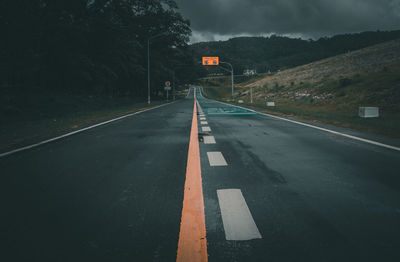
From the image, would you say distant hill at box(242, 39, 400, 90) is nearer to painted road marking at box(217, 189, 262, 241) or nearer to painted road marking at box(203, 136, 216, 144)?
painted road marking at box(203, 136, 216, 144)

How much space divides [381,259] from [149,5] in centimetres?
5914

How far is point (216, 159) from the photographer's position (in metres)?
4.91

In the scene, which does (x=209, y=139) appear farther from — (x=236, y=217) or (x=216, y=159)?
(x=236, y=217)

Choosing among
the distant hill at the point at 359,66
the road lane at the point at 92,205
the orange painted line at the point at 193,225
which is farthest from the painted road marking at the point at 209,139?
the distant hill at the point at 359,66

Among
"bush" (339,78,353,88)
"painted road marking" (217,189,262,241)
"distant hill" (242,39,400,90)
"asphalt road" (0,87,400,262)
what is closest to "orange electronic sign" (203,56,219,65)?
"distant hill" (242,39,400,90)

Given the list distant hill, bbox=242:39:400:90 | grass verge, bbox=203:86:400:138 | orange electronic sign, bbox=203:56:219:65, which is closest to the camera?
grass verge, bbox=203:86:400:138

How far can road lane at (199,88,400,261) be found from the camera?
2020 mm

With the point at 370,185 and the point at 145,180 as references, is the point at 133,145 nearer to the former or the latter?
the point at 145,180

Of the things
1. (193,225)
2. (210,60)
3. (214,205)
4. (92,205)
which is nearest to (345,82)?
(214,205)

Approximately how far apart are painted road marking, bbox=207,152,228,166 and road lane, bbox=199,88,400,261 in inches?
4.4

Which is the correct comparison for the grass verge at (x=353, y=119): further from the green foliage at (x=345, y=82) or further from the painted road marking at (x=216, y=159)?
the green foliage at (x=345, y=82)

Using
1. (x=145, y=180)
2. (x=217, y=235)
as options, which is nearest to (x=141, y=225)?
(x=217, y=235)

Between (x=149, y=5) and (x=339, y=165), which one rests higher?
(x=149, y=5)

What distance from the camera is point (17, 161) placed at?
4812mm
